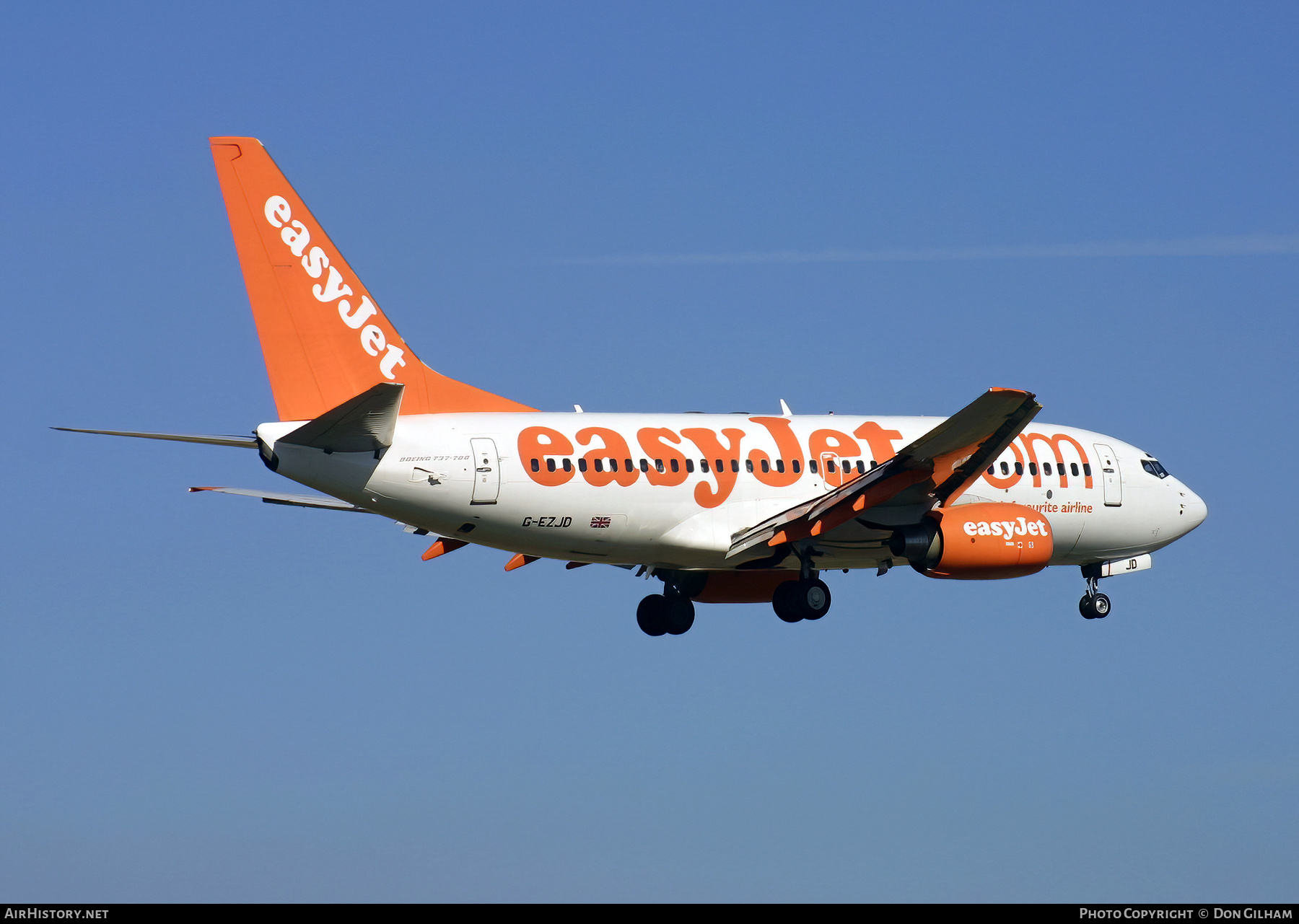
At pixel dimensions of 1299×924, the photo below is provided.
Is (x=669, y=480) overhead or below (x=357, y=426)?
overhead

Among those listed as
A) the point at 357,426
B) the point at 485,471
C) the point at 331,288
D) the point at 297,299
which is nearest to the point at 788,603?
the point at 485,471

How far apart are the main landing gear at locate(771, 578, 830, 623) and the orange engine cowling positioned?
2013mm

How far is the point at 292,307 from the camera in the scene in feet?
114

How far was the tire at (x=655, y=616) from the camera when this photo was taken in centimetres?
4216

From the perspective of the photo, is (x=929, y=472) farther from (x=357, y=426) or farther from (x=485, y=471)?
(x=357, y=426)

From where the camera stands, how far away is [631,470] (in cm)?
3662

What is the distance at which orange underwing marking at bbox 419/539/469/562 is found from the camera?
3972cm

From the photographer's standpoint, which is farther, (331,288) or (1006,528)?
(1006,528)

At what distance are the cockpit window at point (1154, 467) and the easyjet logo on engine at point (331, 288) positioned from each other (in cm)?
1979

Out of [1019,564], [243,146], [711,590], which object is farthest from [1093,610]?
[243,146]

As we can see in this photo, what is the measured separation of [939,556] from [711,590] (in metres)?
6.65

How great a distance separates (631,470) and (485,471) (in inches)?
134

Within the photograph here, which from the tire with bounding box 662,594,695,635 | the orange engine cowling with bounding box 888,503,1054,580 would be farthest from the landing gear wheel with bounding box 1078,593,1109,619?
the tire with bounding box 662,594,695,635
